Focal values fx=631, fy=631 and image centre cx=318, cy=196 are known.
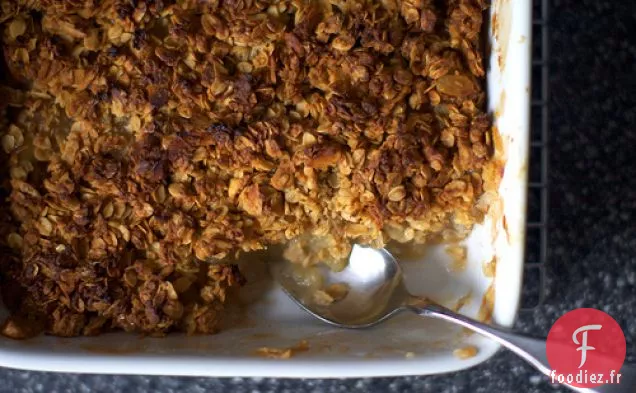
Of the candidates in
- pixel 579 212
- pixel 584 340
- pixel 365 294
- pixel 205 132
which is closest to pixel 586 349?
pixel 584 340

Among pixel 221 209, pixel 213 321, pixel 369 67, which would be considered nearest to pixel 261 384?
pixel 213 321

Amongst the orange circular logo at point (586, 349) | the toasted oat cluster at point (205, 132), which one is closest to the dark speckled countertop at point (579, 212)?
the orange circular logo at point (586, 349)

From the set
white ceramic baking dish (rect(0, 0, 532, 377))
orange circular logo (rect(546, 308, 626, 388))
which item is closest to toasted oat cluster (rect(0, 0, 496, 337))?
white ceramic baking dish (rect(0, 0, 532, 377))

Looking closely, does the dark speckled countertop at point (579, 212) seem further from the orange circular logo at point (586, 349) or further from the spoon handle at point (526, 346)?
the spoon handle at point (526, 346)

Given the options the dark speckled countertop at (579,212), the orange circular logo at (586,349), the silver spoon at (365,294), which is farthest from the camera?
the dark speckled countertop at (579,212)

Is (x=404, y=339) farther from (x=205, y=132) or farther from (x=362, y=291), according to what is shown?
(x=205, y=132)

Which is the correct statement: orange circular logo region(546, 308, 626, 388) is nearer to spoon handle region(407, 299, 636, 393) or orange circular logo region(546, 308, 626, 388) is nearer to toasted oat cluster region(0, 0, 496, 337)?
spoon handle region(407, 299, 636, 393)
